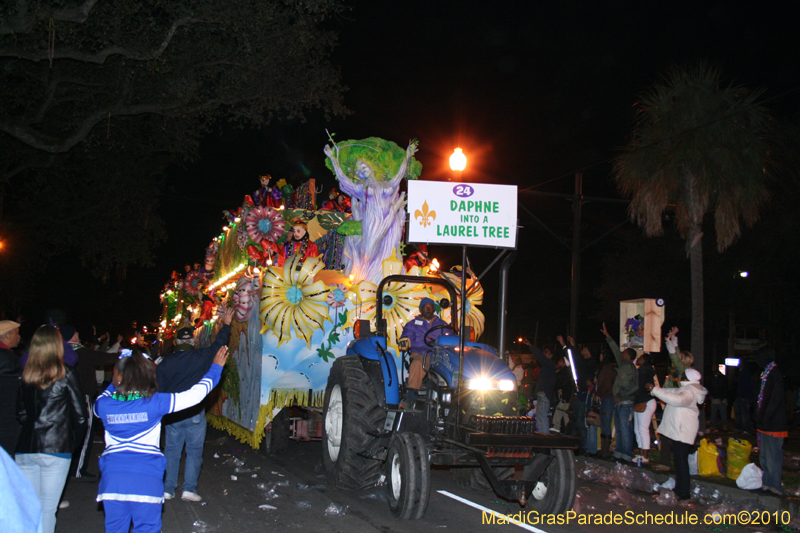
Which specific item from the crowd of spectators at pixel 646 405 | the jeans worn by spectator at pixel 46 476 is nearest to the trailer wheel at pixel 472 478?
the crowd of spectators at pixel 646 405

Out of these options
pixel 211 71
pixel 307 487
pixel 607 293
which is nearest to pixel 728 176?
pixel 307 487

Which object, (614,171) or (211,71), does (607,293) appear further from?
(211,71)

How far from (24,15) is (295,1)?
5.11m

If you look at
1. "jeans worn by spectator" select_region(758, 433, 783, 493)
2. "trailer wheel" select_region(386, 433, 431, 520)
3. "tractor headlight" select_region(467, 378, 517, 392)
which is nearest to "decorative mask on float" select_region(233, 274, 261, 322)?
"trailer wheel" select_region(386, 433, 431, 520)

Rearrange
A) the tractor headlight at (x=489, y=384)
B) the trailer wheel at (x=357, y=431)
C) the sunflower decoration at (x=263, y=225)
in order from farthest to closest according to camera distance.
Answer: the sunflower decoration at (x=263, y=225), the trailer wheel at (x=357, y=431), the tractor headlight at (x=489, y=384)

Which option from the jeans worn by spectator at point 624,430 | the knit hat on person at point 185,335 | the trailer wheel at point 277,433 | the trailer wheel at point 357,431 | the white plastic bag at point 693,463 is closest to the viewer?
the trailer wheel at point 357,431

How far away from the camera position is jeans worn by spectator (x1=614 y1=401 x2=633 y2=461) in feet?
Result: 33.1

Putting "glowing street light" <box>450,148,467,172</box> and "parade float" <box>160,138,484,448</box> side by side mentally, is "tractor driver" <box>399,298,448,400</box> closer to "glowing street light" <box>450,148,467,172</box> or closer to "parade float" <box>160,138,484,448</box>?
"parade float" <box>160,138,484,448</box>

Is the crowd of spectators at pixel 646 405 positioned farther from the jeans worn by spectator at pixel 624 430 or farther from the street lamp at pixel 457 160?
the street lamp at pixel 457 160

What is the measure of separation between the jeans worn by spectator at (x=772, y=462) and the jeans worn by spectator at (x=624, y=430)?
235 centimetres

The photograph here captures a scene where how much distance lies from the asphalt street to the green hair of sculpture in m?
4.35

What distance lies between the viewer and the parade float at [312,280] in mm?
8586

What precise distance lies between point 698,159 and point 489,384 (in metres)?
8.42

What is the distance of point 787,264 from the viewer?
20172 mm
